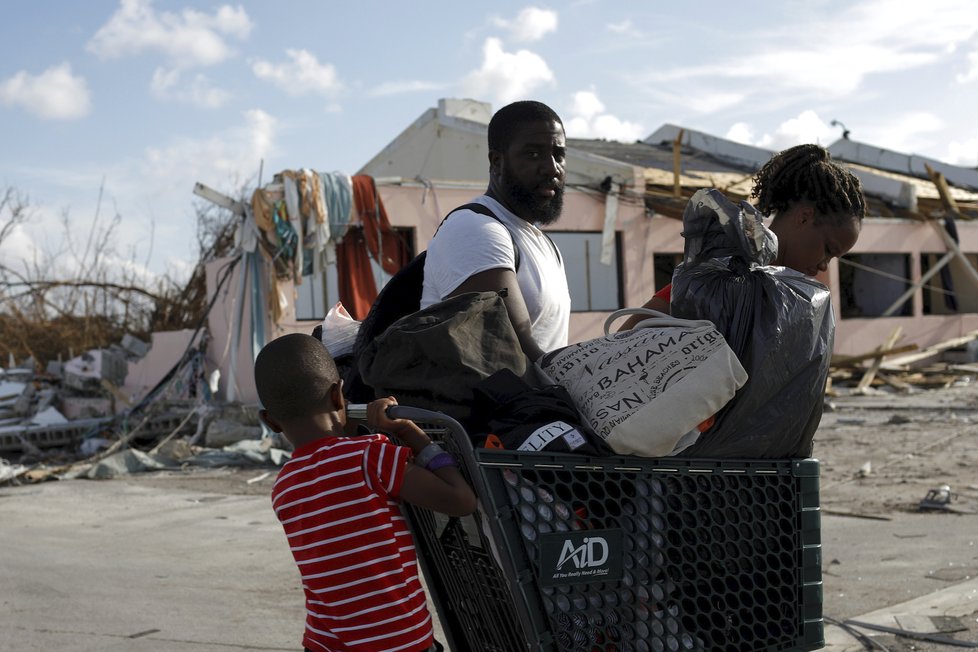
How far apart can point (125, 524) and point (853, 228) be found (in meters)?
6.89

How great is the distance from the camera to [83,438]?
14.1 m

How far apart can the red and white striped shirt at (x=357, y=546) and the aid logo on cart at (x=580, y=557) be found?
1.17ft

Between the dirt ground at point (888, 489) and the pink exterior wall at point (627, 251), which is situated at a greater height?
the pink exterior wall at point (627, 251)

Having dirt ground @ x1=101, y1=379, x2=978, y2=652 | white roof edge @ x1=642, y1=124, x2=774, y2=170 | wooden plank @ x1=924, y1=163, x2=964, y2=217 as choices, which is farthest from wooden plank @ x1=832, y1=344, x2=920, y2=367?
white roof edge @ x1=642, y1=124, x2=774, y2=170

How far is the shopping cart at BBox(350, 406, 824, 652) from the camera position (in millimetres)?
2164

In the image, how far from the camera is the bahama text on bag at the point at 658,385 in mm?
2223

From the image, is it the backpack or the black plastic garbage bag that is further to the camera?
the backpack

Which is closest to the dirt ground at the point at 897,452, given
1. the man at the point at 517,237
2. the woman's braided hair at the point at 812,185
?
the woman's braided hair at the point at 812,185

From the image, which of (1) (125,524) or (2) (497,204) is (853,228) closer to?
(2) (497,204)

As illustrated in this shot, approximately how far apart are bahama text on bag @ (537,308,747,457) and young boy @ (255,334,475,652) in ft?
1.11

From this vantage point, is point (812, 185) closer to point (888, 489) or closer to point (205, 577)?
point (205, 577)

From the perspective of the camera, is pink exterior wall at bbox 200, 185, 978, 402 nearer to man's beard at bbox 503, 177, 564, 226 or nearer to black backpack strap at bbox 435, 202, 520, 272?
man's beard at bbox 503, 177, 564, 226

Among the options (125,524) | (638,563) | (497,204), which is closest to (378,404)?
(638,563)

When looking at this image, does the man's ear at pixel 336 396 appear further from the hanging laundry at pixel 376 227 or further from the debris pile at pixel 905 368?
the debris pile at pixel 905 368
